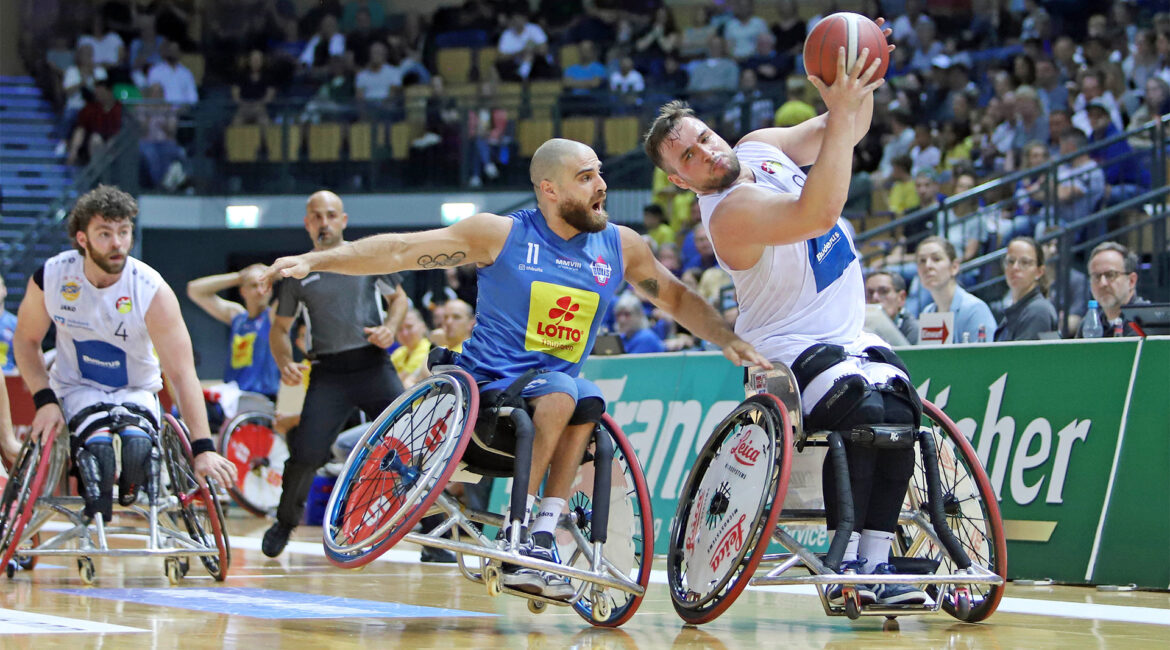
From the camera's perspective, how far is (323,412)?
7773 mm

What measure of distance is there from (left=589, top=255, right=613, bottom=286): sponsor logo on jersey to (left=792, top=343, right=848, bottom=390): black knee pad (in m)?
0.77

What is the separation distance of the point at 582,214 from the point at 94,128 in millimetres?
15946

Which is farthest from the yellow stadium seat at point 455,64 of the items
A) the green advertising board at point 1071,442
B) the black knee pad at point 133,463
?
the black knee pad at point 133,463

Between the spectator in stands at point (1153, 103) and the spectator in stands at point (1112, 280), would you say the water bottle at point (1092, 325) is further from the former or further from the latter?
the spectator in stands at point (1153, 103)

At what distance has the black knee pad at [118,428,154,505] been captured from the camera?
635cm

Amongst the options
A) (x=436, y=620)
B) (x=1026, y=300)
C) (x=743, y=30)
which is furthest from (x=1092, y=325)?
(x=743, y=30)

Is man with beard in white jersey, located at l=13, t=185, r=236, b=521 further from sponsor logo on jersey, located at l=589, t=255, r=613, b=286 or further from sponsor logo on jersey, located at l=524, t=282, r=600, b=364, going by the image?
sponsor logo on jersey, located at l=589, t=255, r=613, b=286

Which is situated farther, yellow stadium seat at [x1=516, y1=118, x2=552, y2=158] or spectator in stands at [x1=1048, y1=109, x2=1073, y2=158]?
yellow stadium seat at [x1=516, y1=118, x2=552, y2=158]

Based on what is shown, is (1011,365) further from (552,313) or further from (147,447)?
(147,447)

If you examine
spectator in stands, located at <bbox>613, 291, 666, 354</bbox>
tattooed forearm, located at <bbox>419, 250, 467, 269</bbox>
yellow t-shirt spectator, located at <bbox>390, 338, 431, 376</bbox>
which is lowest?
yellow t-shirt spectator, located at <bbox>390, 338, 431, 376</bbox>

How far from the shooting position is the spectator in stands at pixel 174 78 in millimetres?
20875

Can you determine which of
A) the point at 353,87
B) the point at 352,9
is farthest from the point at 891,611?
the point at 352,9

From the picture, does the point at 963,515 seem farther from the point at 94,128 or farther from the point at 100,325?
the point at 94,128

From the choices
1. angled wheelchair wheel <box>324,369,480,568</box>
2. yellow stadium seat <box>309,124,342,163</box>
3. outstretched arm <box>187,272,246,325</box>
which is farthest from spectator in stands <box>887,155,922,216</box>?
angled wheelchair wheel <box>324,369,480,568</box>
